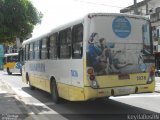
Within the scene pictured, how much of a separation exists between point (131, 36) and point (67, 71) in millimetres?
2504

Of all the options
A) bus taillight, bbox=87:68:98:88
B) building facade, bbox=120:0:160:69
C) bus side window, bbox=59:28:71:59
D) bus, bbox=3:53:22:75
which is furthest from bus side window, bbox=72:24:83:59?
building facade, bbox=120:0:160:69

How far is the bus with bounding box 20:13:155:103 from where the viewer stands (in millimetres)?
11531

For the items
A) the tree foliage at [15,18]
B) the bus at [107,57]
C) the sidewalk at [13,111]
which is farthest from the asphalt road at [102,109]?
the tree foliage at [15,18]

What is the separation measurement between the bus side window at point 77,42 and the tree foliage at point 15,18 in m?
4.88

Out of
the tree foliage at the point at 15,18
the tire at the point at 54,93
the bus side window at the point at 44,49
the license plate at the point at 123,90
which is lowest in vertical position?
the tire at the point at 54,93

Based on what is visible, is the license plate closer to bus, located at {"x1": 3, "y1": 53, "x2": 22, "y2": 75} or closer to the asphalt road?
the asphalt road

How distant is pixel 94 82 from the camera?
11.5m

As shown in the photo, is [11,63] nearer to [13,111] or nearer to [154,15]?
[154,15]

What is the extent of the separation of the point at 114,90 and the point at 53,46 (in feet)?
13.4

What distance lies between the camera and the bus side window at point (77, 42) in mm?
11914

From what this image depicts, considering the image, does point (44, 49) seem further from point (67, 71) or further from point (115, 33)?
point (115, 33)

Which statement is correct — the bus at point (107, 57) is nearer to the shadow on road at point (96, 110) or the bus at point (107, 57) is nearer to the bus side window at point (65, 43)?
the bus side window at point (65, 43)

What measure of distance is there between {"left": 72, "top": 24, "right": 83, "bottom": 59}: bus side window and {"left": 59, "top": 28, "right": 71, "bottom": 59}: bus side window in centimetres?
42

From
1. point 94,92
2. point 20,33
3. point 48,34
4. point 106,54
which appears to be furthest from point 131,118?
point 20,33
